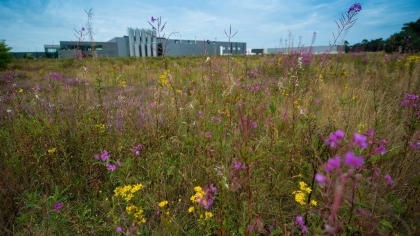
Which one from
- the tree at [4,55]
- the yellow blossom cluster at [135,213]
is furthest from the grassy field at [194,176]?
the tree at [4,55]

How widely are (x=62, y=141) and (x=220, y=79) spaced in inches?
111

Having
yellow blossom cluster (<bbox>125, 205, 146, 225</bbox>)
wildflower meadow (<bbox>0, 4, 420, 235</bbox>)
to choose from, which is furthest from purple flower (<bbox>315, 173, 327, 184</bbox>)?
yellow blossom cluster (<bbox>125, 205, 146, 225</bbox>)

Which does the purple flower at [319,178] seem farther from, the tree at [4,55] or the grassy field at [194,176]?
the tree at [4,55]

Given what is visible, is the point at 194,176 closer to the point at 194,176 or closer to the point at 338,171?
the point at 194,176

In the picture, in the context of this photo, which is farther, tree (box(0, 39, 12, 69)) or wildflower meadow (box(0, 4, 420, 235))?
tree (box(0, 39, 12, 69))

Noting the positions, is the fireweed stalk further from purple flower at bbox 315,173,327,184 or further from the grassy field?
the grassy field

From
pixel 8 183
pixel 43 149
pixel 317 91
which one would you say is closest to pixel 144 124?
pixel 43 149

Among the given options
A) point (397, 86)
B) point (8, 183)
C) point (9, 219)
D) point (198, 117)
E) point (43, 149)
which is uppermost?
point (397, 86)

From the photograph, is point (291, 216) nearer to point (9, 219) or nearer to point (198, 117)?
point (198, 117)

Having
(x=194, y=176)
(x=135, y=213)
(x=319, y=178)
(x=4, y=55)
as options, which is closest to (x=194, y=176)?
(x=194, y=176)

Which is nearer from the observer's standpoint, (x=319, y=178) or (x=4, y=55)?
(x=319, y=178)

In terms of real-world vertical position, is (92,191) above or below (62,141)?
below

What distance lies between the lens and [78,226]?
1550 mm

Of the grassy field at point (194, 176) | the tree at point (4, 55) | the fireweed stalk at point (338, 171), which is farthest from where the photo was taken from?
the tree at point (4, 55)
